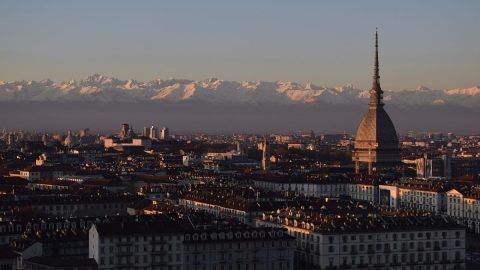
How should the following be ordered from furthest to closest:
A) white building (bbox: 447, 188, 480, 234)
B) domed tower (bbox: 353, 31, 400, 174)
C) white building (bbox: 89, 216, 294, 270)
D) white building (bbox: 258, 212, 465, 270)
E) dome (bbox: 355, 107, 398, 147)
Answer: dome (bbox: 355, 107, 398, 147), domed tower (bbox: 353, 31, 400, 174), white building (bbox: 447, 188, 480, 234), white building (bbox: 258, 212, 465, 270), white building (bbox: 89, 216, 294, 270)

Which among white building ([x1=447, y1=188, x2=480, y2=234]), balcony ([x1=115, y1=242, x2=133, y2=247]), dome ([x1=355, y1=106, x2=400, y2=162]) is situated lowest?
white building ([x1=447, y1=188, x2=480, y2=234])

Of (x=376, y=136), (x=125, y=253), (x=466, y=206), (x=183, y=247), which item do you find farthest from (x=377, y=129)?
(x=125, y=253)

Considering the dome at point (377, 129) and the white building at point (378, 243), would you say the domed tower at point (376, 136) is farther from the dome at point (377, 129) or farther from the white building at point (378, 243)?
the white building at point (378, 243)

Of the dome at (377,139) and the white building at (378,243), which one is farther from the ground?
the dome at (377,139)

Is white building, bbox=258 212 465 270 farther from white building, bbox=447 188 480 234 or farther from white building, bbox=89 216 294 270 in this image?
white building, bbox=447 188 480 234

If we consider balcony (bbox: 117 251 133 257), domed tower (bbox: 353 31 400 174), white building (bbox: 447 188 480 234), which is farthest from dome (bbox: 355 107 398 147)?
balcony (bbox: 117 251 133 257)

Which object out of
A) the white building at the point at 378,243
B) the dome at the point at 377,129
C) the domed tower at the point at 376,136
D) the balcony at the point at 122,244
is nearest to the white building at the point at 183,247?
the balcony at the point at 122,244

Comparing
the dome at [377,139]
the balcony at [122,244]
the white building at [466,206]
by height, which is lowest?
the white building at [466,206]

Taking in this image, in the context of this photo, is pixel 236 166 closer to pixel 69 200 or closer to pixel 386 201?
pixel 386 201
